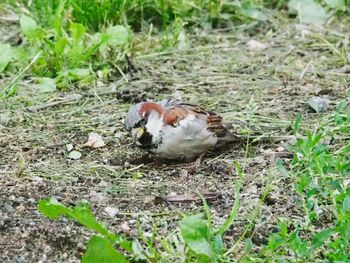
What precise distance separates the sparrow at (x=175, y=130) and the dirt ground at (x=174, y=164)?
77 mm

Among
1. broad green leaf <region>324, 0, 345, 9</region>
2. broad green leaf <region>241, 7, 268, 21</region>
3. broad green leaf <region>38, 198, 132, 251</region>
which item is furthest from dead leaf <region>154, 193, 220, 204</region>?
broad green leaf <region>324, 0, 345, 9</region>

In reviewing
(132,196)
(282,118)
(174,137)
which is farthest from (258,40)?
(132,196)

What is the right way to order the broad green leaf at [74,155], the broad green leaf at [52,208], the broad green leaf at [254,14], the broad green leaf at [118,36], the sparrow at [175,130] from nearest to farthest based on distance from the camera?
the broad green leaf at [52,208]
the sparrow at [175,130]
the broad green leaf at [74,155]
the broad green leaf at [118,36]
the broad green leaf at [254,14]

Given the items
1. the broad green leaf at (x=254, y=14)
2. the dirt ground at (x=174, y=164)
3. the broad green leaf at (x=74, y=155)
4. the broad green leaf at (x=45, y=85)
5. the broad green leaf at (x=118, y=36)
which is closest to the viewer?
the dirt ground at (x=174, y=164)

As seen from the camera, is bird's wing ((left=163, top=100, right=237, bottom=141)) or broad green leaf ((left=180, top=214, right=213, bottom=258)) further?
bird's wing ((left=163, top=100, right=237, bottom=141))

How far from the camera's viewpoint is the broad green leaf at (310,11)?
6.05m

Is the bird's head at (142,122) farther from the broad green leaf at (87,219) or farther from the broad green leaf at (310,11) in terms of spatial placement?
the broad green leaf at (310,11)

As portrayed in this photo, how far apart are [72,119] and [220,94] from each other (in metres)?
0.84

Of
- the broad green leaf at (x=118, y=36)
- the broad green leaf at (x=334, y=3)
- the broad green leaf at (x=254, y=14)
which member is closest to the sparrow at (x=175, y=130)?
the broad green leaf at (x=118, y=36)

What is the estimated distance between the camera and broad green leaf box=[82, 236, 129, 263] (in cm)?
297

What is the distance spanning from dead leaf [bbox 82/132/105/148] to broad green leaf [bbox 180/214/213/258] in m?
1.42

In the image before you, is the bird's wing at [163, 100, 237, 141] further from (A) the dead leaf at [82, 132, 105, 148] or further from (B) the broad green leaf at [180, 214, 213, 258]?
(B) the broad green leaf at [180, 214, 213, 258]

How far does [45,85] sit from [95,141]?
2.49 feet

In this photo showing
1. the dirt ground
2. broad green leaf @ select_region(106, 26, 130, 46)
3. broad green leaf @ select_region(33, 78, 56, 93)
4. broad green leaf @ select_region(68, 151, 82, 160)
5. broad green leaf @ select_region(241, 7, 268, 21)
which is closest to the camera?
the dirt ground
